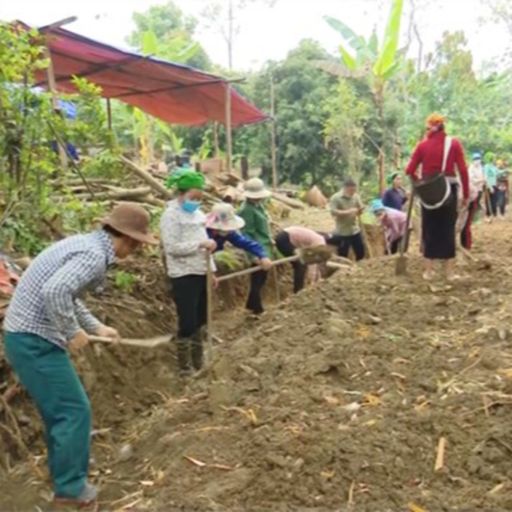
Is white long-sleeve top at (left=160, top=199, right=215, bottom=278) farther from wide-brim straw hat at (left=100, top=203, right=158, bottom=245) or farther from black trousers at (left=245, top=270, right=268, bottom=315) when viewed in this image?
wide-brim straw hat at (left=100, top=203, right=158, bottom=245)

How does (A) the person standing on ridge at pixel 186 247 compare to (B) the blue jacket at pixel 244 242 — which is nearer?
(A) the person standing on ridge at pixel 186 247

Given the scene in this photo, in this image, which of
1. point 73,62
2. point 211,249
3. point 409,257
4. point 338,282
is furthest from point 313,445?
point 73,62

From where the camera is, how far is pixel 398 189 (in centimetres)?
983

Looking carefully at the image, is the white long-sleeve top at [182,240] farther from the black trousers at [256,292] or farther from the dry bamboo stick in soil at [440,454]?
the dry bamboo stick in soil at [440,454]

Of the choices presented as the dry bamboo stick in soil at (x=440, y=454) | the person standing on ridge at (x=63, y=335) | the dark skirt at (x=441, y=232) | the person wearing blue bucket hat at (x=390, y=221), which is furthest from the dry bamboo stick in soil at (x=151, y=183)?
the dry bamboo stick in soil at (x=440, y=454)

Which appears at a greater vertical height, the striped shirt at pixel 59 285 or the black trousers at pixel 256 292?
the striped shirt at pixel 59 285

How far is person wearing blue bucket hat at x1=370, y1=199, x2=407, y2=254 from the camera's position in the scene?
902 cm

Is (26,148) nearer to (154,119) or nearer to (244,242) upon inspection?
(244,242)

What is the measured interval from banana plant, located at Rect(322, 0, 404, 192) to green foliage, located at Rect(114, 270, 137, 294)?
8.45 m

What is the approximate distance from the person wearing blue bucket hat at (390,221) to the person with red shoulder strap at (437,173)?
2178 millimetres

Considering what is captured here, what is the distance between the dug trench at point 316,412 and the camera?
3.21 metres

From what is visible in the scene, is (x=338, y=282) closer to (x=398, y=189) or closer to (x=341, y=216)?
(x=341, y=216)

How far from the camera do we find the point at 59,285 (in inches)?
133

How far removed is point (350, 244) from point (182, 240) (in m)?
3.92
